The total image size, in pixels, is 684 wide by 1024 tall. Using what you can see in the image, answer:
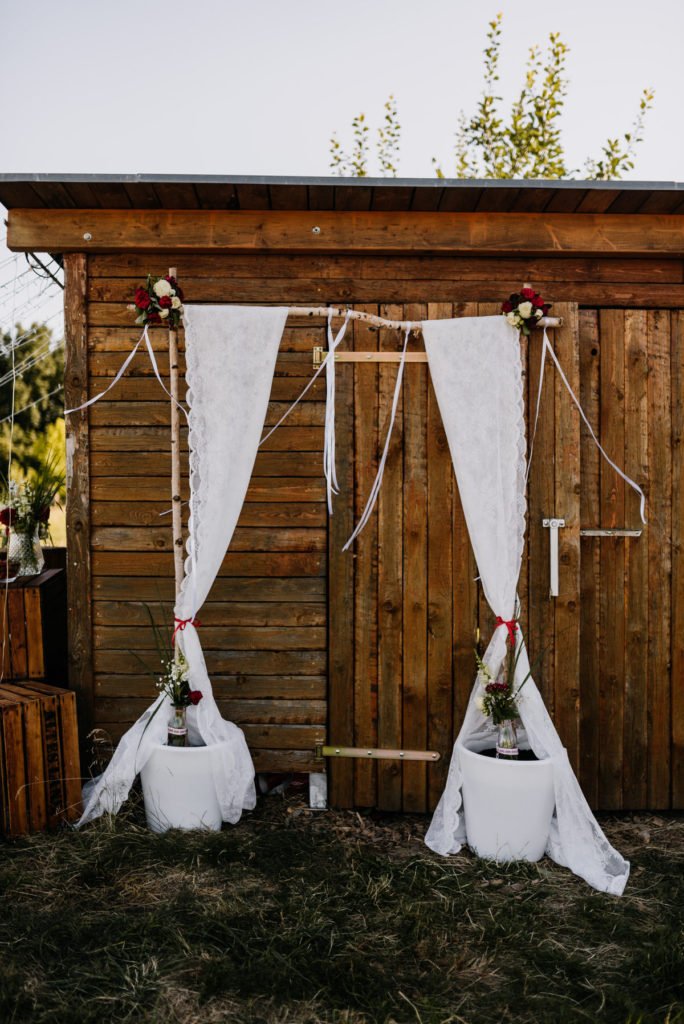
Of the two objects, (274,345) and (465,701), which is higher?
(274,345)

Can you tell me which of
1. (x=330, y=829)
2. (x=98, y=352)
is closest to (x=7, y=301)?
(x=98, y=352)

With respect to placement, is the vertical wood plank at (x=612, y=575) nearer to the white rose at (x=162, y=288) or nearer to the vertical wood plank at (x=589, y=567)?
the vertical wood plank at (x=589, y=567)

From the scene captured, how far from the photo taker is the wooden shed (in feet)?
11.2

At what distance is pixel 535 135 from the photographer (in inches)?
357

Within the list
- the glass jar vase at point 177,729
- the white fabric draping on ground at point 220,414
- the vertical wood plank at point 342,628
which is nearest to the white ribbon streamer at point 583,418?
the vertical wood plank at point 342,628

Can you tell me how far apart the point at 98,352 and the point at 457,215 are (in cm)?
169

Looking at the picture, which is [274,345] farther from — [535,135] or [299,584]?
[535,135]

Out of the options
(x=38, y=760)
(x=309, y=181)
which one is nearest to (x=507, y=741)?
(x=38, y=760)

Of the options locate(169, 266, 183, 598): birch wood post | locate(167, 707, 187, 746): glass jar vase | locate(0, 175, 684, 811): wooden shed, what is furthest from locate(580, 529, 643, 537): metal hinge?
locate(167, 707, 187, 746): glass jar vase

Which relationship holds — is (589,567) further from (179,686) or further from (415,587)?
(179,686)

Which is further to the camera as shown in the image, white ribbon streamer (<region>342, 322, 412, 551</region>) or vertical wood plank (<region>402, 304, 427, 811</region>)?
vertical wood plank (<region>402, 304, 427, 811</region>)

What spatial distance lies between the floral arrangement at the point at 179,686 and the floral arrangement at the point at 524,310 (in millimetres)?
1866

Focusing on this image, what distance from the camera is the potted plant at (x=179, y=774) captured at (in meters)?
3.02

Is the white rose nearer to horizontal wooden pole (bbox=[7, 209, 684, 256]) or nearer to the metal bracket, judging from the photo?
horizontal wooden pole (bbox=[7, 209, 684, 256])
